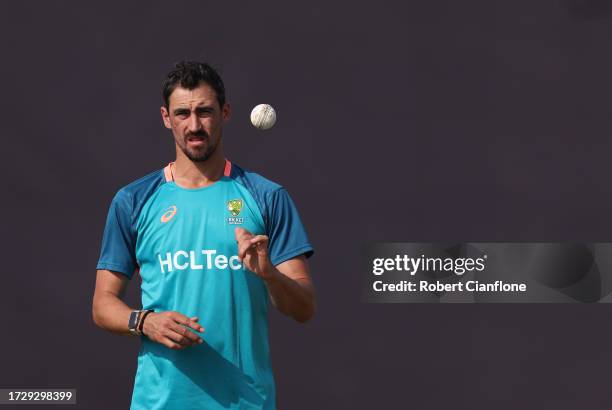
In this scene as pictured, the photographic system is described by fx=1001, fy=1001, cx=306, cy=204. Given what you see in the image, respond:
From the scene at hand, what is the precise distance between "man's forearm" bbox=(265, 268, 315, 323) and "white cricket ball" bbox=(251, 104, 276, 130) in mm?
2516

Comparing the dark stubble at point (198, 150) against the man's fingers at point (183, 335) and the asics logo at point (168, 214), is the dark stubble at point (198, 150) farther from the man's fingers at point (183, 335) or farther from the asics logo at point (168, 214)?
the man's fingers at point (183, 335)

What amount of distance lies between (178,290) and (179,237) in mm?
208

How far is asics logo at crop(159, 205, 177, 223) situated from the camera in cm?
393

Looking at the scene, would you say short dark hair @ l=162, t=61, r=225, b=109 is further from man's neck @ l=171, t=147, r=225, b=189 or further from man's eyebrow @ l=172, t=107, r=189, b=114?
man's neck @ l=171, t=147, r=225, b=189

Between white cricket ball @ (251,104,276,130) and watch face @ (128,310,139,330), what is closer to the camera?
watch face @ (128,310,139,330)

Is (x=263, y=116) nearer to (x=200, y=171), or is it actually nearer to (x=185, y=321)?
(x=200, y=171)

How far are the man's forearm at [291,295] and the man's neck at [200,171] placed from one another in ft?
1.80

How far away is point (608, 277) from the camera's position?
683 cm

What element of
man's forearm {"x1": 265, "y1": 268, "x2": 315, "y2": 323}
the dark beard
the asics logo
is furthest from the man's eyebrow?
man's forearm {"x1": 265, "y1": 268, "x2": 315, "y2": 323}

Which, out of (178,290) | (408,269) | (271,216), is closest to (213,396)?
(178,290)

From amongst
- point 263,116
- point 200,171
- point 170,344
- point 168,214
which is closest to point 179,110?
point 200,171

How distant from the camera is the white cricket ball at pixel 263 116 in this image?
6254mm

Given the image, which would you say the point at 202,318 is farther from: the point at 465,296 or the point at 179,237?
the point at 465,296

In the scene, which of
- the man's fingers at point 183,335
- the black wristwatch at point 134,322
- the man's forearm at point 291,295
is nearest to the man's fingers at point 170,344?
the man's fingers at point 183,335
